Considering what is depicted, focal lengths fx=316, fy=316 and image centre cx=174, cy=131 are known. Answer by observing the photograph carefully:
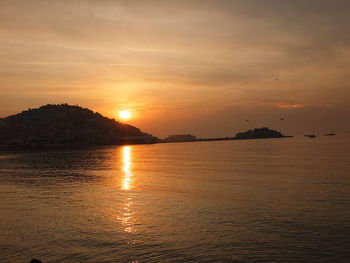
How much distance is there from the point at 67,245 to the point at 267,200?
25.8m

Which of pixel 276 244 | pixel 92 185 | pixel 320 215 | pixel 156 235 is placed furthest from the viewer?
pixel 92 185

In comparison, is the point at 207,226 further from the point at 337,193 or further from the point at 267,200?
the point at 337,193

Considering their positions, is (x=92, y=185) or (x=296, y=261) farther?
(x=92, y=185)

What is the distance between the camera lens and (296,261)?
21.3 m

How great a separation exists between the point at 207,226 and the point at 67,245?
1255cm

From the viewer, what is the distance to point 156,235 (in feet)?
90.7

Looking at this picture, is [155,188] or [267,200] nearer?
[267,200]

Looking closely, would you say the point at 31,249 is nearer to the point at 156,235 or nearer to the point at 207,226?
the point at 156,235

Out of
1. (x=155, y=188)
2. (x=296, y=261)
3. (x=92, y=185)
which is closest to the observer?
(x=296, y=261)

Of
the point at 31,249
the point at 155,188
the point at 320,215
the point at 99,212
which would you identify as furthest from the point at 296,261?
the point at 155,188

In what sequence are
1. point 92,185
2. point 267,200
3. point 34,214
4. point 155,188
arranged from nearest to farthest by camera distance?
point 34,214, point 267,200, point 155,188, point 92,185

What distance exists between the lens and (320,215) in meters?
32.2

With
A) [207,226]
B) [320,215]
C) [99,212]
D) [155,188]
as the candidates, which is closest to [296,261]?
[207,226]

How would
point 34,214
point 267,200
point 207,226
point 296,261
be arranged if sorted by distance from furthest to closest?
1. point 267,200
2. point 34,214
3. point 207,226
4. point 296,261
